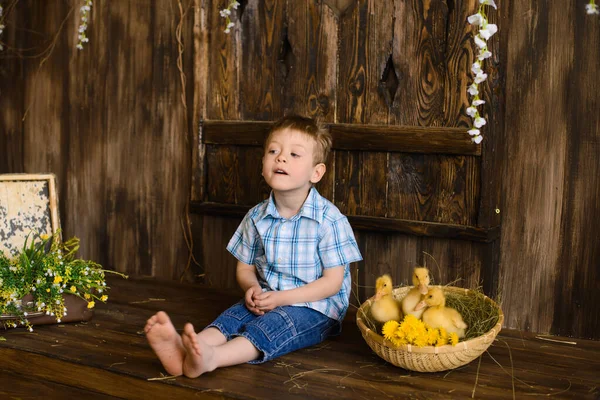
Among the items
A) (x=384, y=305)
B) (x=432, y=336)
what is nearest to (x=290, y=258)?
(x=384, y=305)

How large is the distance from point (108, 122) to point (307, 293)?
66.2 inches

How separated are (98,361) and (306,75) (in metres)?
1.46

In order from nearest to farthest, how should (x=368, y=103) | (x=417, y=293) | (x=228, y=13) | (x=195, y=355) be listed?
(x=195, y=355), (x=417, y=293), (x=368, y=103), (x=228, y=13)

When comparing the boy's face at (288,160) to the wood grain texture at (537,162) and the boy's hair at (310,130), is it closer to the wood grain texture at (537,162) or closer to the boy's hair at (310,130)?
the boy's hair at (310,130)

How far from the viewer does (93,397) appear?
2207 mm

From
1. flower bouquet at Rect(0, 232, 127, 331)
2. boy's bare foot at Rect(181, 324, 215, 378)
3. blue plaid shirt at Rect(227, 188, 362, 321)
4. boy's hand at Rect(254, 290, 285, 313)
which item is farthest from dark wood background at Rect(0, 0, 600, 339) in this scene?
boy's bare foot at Rect(181, 324, 215, 378)

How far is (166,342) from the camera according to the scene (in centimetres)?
202

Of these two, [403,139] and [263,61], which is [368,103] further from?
[263,61]

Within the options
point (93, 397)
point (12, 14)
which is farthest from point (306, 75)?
point (12, 14)

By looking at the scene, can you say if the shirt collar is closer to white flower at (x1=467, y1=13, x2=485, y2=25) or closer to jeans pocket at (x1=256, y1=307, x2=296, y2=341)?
jeans pocket at (x1=256, y1=307, x2=296, y2=341)

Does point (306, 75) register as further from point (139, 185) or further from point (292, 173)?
point (139, 185)

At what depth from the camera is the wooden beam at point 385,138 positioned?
257cm

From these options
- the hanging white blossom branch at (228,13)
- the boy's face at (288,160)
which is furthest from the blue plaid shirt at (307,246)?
the hanging white blossom branch at (228,13)

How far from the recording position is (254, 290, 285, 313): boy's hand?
230 centimetres
